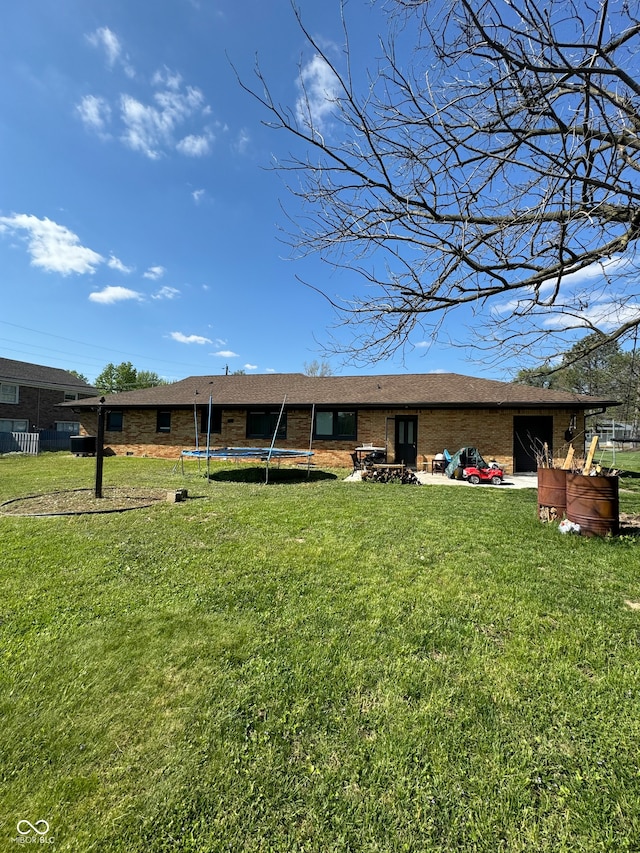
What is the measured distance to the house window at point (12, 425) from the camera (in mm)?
24828

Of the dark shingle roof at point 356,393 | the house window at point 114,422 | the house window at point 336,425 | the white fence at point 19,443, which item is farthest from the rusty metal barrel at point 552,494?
the white fence at point 19,443

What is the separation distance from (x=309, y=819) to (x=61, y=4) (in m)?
8.77

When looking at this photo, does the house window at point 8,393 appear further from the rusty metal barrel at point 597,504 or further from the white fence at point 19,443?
the rusty metal barrel at point 597,504

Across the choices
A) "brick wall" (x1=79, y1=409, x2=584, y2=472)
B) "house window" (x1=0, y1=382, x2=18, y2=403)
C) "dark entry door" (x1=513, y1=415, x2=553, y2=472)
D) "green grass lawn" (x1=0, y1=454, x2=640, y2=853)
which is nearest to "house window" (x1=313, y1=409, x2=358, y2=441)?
"brick wall" (x1=79, y1=409, x2=584, y2=472)

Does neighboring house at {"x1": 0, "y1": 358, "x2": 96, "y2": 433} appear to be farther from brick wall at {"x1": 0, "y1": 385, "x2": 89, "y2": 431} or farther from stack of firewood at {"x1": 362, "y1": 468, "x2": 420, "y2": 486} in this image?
stack of firewood at {"x1": 362, "y1": 468, "x2": 420, "y2": 486}

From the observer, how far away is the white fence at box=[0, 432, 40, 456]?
20.4 metres

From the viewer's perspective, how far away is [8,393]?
25469 millimetres

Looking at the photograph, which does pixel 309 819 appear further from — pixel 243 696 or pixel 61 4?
pixel 61 4

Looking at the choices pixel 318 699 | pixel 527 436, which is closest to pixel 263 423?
pixel 527 436

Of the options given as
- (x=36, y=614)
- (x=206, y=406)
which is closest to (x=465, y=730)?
(x=36, y=614)

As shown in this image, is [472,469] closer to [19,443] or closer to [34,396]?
[19,443]

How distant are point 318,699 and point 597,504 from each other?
17.9ft

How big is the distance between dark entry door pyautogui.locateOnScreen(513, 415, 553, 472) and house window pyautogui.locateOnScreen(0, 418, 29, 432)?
2909 centimetres

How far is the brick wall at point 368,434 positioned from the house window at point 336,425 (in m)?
0.28
